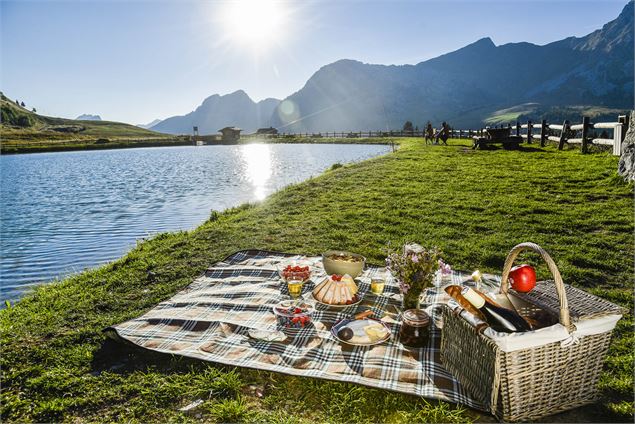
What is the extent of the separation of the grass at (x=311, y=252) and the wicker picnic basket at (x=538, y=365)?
252mm

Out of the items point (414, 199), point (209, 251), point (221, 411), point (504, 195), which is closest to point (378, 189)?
point (414, 199)

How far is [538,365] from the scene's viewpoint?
128 inches

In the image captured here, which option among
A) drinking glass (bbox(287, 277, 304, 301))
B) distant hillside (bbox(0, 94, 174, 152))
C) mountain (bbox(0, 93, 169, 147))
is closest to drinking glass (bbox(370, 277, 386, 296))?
drinking glass (bbox(287, 277, 304, 301))

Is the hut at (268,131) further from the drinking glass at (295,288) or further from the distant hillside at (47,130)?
the drinking glass at (295,288)

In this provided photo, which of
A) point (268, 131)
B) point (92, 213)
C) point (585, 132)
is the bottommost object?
point (92, 213)

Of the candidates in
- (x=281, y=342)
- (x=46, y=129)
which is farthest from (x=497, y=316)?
(x=46, y=129)

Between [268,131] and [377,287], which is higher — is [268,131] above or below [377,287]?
above

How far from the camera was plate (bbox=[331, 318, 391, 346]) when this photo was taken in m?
4.40

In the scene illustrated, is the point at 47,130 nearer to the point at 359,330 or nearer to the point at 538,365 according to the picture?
the point at 359,330

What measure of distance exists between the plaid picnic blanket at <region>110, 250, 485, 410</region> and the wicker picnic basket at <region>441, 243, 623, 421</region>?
0.30 m

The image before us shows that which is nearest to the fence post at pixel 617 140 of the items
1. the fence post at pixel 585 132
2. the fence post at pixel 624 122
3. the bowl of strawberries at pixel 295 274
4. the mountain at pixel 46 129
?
the fence post at pixel 624 122

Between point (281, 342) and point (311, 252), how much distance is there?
3.85 metres

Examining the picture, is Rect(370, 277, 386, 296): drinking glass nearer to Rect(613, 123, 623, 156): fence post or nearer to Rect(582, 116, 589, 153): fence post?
Rect(613, 123, 623, 156): fence post

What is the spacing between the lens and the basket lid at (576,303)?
3.32 metres
